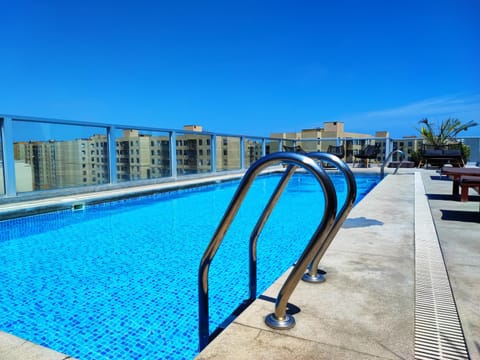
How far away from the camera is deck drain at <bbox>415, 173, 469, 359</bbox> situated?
136 centimetres

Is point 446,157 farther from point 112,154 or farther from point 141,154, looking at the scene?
point 112,154

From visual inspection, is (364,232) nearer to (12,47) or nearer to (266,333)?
(266,333)

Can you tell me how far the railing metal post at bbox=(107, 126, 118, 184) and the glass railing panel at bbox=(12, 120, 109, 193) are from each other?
78mm

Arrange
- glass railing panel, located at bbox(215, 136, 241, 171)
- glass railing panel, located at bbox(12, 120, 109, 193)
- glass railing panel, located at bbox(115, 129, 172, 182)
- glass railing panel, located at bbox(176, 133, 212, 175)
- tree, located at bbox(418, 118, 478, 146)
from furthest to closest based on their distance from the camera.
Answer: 1. tree, located at bbox(418, 118, 478, 146)
2. glass railing panel, located at bbox(215, 136, 241, 171)
3. glass railing panel, located at bbox(176, 133, 212, 175)
4. glass railing panel, located at bbox(115, 129, 172, 182)
5. glass railing panel, located at bbox(12, 120, 109, 193)

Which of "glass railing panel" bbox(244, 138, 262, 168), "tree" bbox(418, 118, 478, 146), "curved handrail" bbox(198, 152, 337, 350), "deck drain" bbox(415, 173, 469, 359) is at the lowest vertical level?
"deck drain" bbox(415, 173, 469, 359)

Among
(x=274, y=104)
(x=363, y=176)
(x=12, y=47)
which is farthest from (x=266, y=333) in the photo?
(x=12, y=47)

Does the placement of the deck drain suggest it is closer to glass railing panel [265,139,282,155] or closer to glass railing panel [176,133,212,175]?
glass railing panel [176,133,212,175]

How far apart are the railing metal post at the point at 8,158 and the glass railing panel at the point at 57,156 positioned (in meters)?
0.07

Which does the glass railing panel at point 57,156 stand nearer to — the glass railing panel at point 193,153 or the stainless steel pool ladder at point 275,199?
the glass railing panel at point 193,153

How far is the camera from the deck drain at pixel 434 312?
4.45ft

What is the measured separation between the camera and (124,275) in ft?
9.54

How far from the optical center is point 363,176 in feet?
39.9

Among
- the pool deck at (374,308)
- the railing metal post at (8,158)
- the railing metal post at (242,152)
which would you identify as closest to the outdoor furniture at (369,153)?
the railing metal post at (242,152)

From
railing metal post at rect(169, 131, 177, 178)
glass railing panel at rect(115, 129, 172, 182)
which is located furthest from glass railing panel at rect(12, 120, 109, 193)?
railing metal post at rect(169, 131, 177, 178)
